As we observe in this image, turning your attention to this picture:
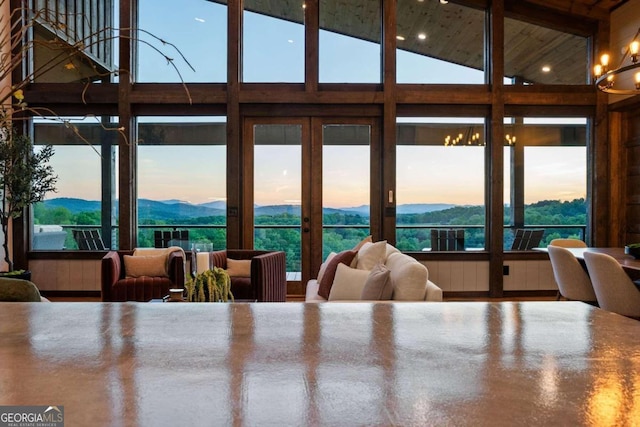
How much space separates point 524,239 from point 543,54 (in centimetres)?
267

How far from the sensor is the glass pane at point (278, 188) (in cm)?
573

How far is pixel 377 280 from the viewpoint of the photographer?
2.73 m

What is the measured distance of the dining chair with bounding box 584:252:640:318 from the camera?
3.13 metres

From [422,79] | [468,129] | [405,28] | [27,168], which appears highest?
[405,28]

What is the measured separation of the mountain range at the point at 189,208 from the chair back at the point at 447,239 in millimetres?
354

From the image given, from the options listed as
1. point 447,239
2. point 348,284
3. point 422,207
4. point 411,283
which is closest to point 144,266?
point 348,284

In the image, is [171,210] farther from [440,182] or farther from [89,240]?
[440,182]

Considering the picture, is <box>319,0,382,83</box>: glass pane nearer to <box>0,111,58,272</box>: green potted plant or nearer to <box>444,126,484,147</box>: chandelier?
<box>444,126,484,147</box>: chandelier

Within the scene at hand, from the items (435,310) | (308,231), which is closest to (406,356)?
(435,310)

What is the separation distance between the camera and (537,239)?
5.88m

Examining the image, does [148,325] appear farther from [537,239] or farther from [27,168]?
[537,239]

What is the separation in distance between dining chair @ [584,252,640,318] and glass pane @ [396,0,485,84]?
3.37 meters

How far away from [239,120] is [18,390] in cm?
529

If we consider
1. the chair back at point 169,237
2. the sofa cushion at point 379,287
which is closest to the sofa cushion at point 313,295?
the sofa cushion at point 379,287
